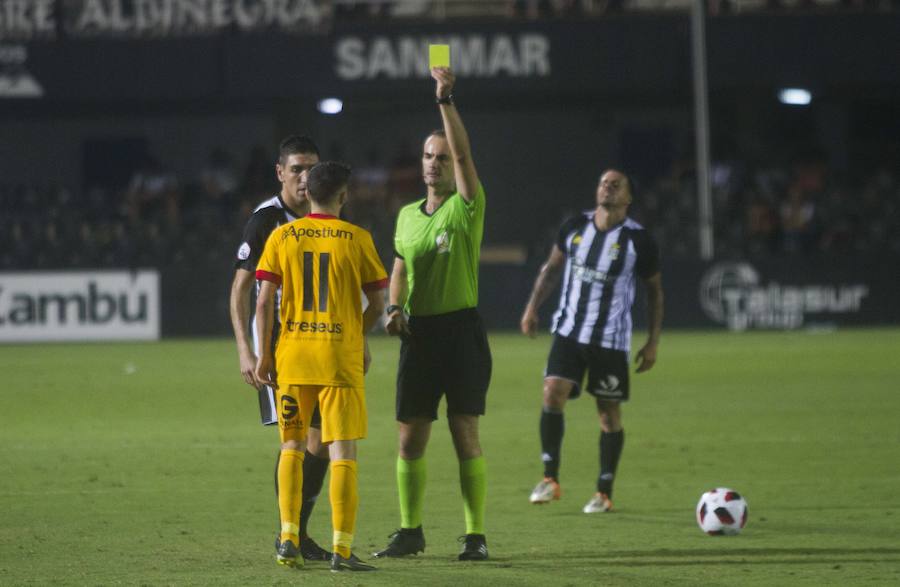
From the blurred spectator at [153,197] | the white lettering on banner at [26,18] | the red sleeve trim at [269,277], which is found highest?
the white lettering on banner at [26,18]

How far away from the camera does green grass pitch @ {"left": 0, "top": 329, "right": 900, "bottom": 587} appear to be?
7.33 meters

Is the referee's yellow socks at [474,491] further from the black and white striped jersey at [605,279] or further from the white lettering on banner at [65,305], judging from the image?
the white lettering on banner at [65,305]

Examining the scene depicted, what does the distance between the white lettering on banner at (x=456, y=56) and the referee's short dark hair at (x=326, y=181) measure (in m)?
23.5

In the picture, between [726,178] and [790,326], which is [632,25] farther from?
[790,326]

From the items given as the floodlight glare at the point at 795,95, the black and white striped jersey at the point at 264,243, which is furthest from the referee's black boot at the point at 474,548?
the floodlight glare at the point at 795,95

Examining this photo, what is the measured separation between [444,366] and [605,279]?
242cm

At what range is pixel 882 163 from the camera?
33.5m

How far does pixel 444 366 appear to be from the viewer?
7742 millimetres

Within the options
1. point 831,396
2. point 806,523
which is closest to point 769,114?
point 831,396

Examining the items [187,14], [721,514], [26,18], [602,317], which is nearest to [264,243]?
[721,514]

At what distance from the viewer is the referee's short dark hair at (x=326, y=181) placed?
7.11 metres

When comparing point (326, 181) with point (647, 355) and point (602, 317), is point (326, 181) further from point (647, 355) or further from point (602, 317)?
point (647, 355)

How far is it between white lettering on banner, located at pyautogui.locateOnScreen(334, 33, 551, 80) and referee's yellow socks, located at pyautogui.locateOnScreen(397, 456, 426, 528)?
75.9ft

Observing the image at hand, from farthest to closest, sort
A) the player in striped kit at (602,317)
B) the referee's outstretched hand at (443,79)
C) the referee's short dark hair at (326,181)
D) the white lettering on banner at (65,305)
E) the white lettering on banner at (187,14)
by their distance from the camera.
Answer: the white lettering on banner at (187,14), the white lettering on banner at (65,305), the player in striped kit at (602,317), the referee's outstretched hand at (443,79), the referee's short dark hair at (326,181)
